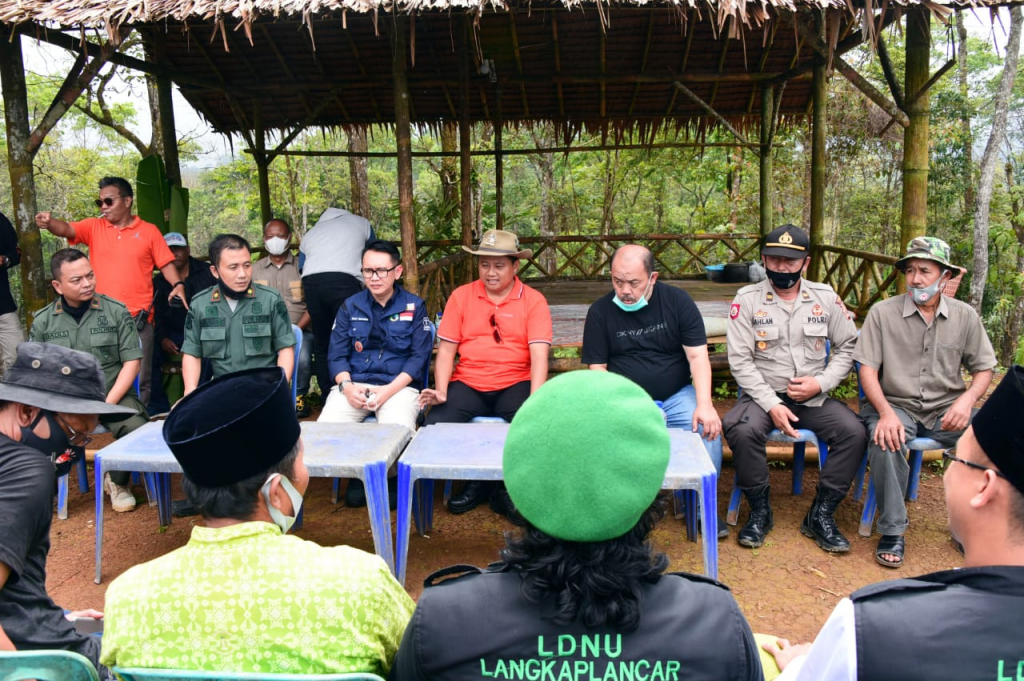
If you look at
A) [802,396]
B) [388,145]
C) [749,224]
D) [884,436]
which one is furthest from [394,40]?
[388,145]

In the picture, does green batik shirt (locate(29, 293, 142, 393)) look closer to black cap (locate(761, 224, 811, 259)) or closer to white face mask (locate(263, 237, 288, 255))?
white face mask (locate(263, 237, 288, 255))

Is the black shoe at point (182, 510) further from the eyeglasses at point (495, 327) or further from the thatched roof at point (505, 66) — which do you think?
the thatched roof at point (505, 66)

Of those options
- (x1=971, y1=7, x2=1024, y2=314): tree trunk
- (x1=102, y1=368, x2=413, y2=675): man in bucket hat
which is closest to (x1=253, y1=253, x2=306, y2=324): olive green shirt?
(x1=102, y1=368, x2=413, y2=675): man in bucket hat

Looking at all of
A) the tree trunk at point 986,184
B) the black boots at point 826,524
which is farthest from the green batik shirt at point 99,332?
the tree trunk at point 986,184

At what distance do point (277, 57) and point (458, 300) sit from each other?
170 inches

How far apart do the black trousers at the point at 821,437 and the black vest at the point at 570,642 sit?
2464 mm

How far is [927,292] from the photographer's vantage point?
362cm

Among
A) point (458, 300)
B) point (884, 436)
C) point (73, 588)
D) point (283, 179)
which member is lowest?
point (73, 588)

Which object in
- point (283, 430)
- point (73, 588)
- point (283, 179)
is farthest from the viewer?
point (283, 179)

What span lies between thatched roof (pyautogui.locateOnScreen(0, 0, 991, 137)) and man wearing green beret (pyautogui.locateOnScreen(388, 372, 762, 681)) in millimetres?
4549

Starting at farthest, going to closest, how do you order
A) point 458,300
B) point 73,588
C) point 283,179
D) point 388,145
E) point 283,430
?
point 388,145 < point 283,179 < point 458,300 < point 73,588 < point 283,430

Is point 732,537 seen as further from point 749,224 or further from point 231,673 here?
point 749,224

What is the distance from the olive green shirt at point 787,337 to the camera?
3873 millimetres

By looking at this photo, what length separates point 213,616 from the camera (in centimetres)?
141
